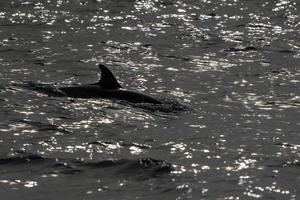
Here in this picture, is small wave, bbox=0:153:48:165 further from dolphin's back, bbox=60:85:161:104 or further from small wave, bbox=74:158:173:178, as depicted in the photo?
dolphin's back, bbox=60:85:161:104

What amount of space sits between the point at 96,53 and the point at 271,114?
7.76 m

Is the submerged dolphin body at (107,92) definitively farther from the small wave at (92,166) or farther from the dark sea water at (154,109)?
the small wave at (92,166)

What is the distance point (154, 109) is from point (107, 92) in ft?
3.89

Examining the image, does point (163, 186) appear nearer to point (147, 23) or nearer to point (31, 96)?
point (31, 96)

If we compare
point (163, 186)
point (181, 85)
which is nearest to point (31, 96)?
point (181, 85)

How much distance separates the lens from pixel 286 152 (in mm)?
13695

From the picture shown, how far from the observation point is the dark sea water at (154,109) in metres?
12.0

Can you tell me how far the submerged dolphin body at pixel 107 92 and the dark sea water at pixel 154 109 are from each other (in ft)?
0.89

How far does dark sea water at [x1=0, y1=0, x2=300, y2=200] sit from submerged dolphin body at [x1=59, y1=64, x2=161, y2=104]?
27 centimetres

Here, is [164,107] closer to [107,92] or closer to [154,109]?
[154,109]

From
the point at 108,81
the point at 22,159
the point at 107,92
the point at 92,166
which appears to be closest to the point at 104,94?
the point at 107,92

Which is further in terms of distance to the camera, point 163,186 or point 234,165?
point 234,165

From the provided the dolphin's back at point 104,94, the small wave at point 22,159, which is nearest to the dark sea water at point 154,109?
the small wave at point 22,159

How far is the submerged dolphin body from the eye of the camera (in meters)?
16.6
